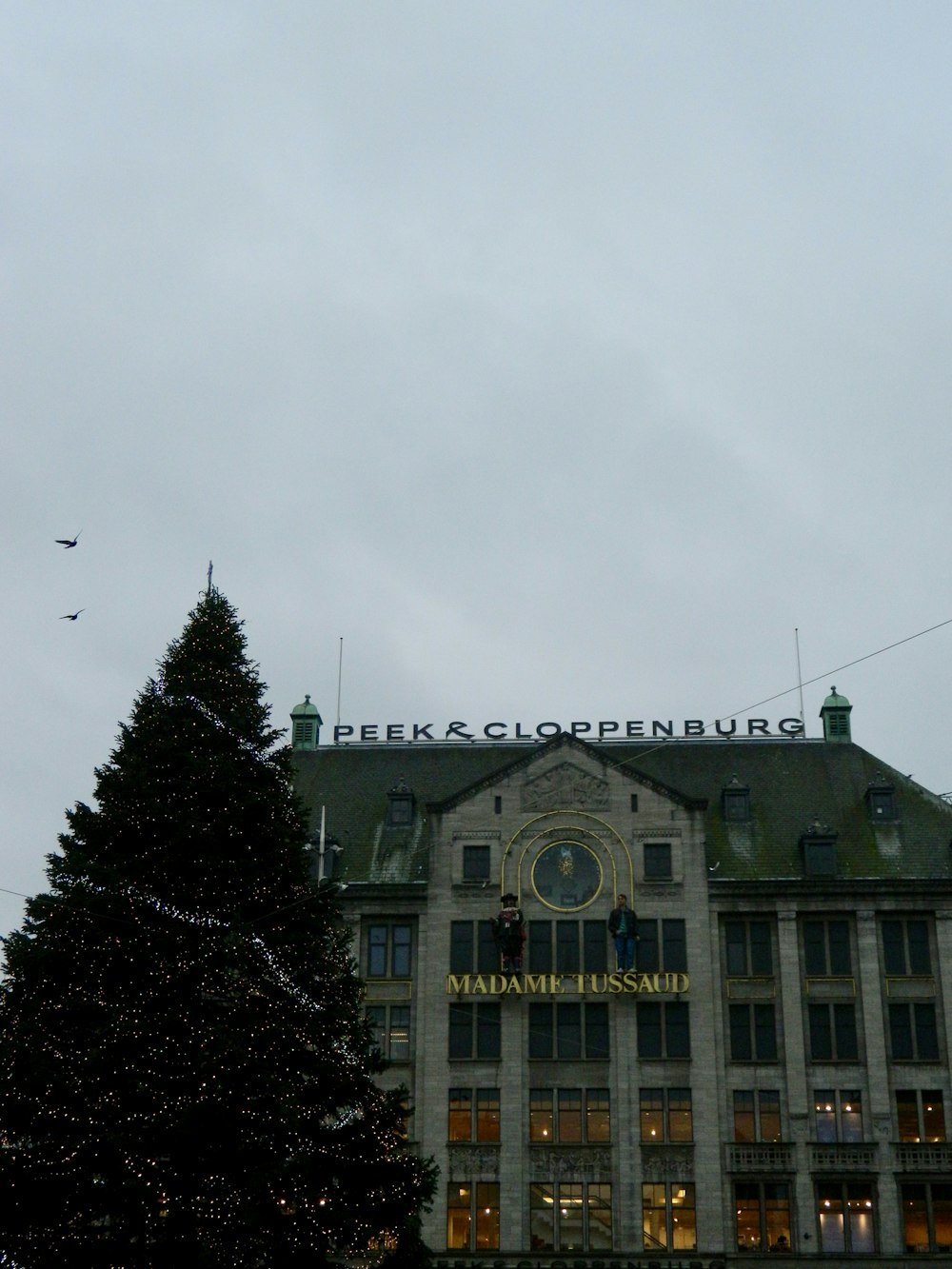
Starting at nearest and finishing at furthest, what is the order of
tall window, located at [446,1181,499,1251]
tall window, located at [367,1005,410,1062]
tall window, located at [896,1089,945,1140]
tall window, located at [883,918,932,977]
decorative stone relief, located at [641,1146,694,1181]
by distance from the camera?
1. tall window, located at [446,1181,499,1251]
2. decorative stone relief, located at [641,1146,694,1181]
3. tall window, located at [896,1089,945,1140]
4. tall window, located at [883,918,932,977]
5. tall window, located at [367,1005,410,1062]

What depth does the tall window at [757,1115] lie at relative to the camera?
219 feet

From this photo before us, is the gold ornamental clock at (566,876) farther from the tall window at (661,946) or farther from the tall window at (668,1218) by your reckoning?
the tall window at (668,1218)

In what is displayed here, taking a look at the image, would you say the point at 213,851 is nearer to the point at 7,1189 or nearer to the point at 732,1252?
the point at 7,1189

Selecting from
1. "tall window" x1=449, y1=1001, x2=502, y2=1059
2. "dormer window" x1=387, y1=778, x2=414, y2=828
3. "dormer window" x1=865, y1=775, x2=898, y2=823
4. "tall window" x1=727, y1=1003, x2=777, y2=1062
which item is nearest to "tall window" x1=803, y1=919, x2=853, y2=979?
"tall window" x1=727, y1=1003, x2=777, y2=1062

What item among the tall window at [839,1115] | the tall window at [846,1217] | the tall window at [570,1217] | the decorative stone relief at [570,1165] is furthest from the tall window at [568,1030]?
the tall window at [846,1217]

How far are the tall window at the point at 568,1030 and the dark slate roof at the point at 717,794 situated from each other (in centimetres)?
826

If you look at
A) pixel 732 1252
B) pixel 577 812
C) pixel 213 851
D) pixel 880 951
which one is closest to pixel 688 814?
pixel 577 812

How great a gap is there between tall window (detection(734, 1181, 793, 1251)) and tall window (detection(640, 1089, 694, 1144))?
10.4ft

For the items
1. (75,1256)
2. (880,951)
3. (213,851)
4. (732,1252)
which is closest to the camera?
(75,1256)

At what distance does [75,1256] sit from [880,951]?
140 ft

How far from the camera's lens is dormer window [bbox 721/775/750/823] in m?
74.7

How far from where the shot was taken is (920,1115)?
66625 millimetres

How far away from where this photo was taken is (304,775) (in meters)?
80.1

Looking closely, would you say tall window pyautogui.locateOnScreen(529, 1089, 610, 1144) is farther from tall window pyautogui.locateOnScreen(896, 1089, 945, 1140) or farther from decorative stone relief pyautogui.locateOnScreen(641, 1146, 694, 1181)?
tall window pyautogui.locateOnScreen(896, 1089, 945, 1140)
